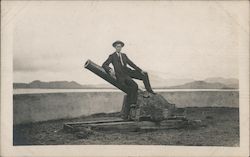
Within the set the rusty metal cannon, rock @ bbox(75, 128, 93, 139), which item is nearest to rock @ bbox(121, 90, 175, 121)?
the rusty metal cannon

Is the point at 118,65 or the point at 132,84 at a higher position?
the point at 118,65

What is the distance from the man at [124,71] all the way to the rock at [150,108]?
3cm

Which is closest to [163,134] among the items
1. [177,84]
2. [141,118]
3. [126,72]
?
[141,118]

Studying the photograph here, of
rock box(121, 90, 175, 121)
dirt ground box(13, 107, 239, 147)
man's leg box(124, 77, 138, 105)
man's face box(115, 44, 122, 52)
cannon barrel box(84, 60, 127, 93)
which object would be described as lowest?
dirt ground box(13, 107, 239, 147)

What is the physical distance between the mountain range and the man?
78 millimetres

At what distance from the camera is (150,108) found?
265 centimetres

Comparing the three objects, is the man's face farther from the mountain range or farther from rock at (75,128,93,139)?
rock at (75,128,93,139)

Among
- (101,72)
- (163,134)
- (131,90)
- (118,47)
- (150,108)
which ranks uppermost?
(118,47)

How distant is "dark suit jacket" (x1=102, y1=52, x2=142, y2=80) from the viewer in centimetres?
264

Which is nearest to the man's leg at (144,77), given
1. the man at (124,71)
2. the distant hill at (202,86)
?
the man at (124,71)

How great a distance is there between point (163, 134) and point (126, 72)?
416 millimetres

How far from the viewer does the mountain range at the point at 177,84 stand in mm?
2588

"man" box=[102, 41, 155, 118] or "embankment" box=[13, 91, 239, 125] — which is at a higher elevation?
"man" box=[102, 41, 155, 118]

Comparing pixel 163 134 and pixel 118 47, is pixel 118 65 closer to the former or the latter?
pixel 118 47
